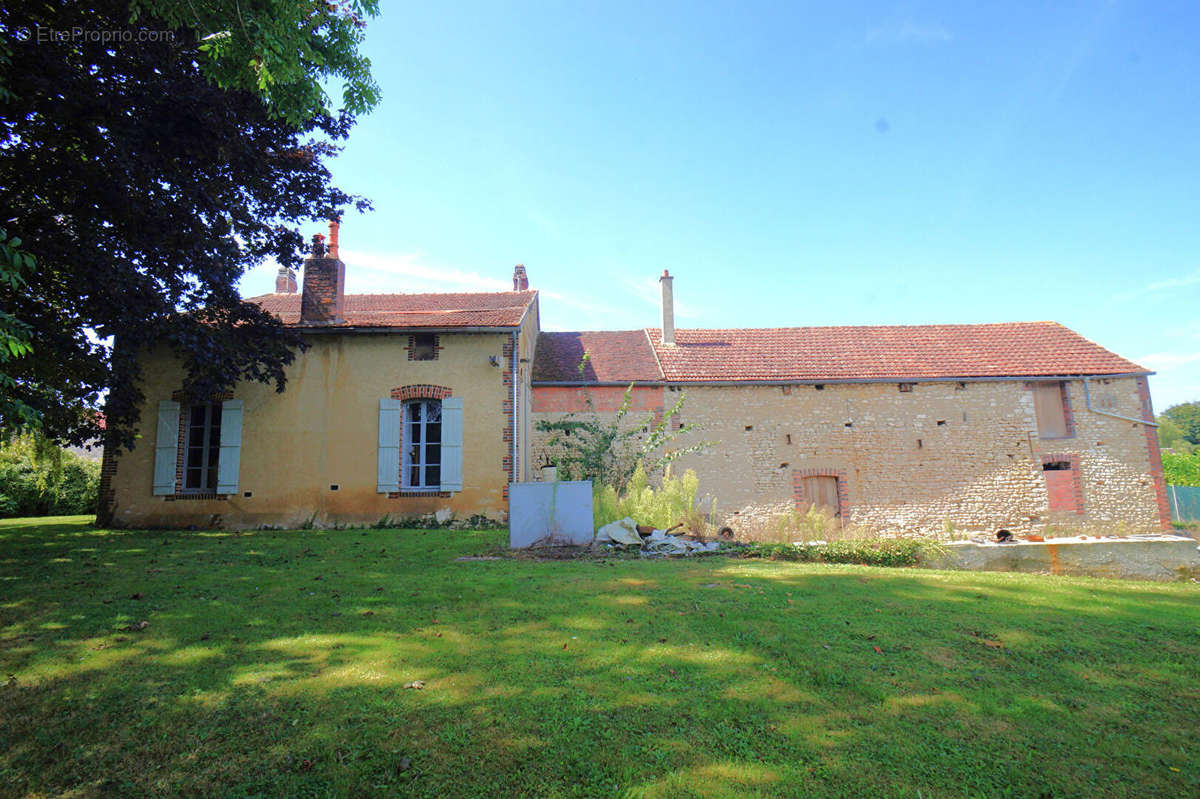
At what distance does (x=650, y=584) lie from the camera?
208 inches

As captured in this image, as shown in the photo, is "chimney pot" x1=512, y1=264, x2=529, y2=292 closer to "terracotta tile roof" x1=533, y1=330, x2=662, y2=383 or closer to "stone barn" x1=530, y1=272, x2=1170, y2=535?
"terracotta tile roof" x1=533, y1=330, x2=662, y2=383

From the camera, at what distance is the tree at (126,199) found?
6.89 m

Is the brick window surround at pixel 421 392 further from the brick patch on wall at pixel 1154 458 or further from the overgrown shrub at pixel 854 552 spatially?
the brick patch on wall at pixel 1154 458

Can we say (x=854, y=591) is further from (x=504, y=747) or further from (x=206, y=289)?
(x=206, y=289)

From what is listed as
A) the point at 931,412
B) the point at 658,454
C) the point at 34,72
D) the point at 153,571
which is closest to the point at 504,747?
the point at 153,571

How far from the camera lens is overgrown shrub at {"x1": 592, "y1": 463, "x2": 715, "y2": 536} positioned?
357 inches

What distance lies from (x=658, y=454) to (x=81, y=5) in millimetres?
12909

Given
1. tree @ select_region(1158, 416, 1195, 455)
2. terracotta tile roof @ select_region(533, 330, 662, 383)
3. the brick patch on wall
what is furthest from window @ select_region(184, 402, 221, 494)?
tree @ select_region(1158, 416, 1195, 455)

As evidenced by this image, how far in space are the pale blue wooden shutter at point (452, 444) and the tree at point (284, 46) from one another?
252 inches

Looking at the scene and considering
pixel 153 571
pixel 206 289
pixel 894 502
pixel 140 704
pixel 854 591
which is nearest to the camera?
pixel 140 704

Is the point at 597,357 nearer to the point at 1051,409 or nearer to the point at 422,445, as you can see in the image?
the point at 422,445

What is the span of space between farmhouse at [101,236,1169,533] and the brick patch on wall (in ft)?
0.17

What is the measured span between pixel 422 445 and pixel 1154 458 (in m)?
18.9

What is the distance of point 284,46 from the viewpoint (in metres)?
4.77
